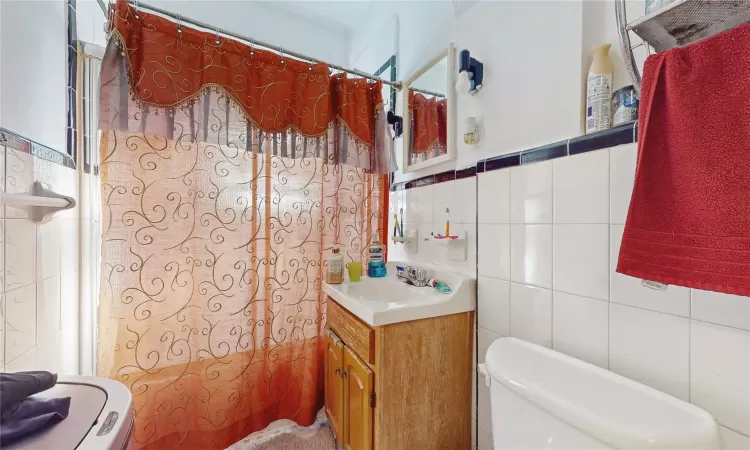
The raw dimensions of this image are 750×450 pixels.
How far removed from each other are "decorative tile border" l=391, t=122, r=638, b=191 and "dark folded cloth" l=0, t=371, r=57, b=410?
4.53 ft

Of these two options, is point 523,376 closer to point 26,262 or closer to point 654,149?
point 654,149

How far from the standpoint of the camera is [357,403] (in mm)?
1067

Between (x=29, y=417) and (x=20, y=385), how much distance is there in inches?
2.6

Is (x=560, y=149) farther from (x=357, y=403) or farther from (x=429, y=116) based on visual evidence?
(x=357, y=403)

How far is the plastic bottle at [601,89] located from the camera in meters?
0.77

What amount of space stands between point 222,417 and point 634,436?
5.13 feet

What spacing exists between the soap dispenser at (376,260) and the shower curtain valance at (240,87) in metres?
0.44

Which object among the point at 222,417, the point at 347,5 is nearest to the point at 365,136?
the point at 347,5

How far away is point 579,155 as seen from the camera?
2.67 ft

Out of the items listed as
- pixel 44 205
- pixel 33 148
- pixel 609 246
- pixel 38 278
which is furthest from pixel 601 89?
pixel 38 278

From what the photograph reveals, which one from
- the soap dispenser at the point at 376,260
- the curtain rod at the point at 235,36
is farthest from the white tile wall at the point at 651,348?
the curtain rod at the point at 235,36

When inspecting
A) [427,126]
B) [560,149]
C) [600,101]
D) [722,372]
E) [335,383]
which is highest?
[427,126]

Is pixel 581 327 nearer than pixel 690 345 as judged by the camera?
No

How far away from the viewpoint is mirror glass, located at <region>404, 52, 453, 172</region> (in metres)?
1.34
